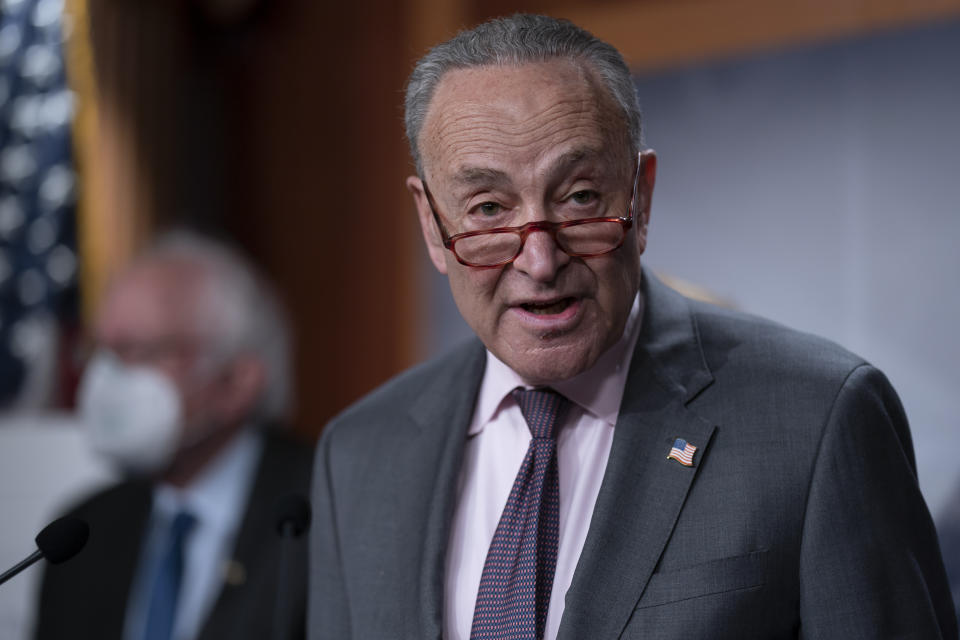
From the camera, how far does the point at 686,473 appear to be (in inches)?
51.2

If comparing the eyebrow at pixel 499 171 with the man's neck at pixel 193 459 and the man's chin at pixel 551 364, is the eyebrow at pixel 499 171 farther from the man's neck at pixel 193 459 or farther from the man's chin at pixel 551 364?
the man's neck at pixel 193 459

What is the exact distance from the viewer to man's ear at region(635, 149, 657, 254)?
138cm

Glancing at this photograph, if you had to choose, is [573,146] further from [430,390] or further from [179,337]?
[179,337]

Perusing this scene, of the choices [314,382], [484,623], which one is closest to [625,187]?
[484,623]

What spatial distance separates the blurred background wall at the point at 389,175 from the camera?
263 centimetres

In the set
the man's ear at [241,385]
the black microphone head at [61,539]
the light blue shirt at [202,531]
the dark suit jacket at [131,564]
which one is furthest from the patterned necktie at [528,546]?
the man's ear at [241,385]

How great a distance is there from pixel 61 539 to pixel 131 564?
4.67 ft

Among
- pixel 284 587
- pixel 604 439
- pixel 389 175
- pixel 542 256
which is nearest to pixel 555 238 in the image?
pixel 542 256

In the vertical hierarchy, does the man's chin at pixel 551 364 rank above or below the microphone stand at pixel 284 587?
above

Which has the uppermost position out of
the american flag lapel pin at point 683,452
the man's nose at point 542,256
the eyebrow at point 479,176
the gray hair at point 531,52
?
→ the gray hair at point 531,52

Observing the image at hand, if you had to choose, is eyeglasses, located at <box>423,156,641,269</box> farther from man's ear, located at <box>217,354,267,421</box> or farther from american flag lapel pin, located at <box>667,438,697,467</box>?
man's ear, located at <box>217,354,267,421</box>

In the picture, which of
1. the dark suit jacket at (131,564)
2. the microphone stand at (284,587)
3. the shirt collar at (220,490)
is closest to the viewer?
the microphone stand at (284,587)

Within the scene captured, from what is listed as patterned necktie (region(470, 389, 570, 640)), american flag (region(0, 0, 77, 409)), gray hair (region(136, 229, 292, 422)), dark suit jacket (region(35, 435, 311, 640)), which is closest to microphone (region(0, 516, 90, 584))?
patterned necktie (region(470, 389, 570, 640))

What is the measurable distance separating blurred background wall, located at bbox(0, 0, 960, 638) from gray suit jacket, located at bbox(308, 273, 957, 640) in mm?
1088
